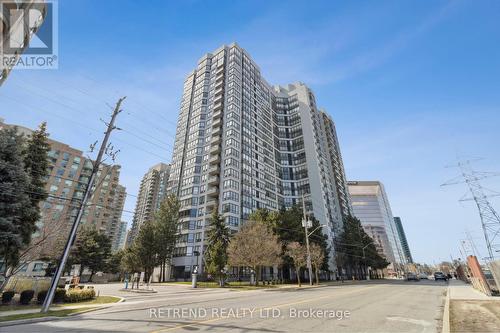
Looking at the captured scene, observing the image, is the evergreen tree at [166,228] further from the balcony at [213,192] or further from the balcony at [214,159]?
the balcony at [214,159]

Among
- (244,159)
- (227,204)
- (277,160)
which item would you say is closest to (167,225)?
(227,204)

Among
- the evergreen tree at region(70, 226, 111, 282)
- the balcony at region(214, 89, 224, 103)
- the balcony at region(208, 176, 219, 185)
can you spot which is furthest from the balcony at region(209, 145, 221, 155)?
the evergreen tree at region(70, 226, 111, 282)

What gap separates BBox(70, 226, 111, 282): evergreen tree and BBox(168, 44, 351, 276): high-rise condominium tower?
17934mm

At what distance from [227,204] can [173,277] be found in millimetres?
22122

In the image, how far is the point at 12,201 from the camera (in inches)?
629

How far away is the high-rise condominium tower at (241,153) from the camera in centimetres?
6289

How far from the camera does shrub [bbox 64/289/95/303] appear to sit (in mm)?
17566

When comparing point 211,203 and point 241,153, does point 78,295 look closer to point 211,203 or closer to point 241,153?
point 211,203

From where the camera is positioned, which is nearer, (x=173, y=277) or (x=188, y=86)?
(x=173, y=277)

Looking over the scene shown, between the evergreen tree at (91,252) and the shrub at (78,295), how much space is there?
41.4 m

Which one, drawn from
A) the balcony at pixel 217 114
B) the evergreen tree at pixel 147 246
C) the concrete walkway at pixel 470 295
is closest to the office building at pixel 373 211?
the balcony at pixel 217 114

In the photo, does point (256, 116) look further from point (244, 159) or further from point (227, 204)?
point (227, 204)

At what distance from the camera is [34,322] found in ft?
33.8

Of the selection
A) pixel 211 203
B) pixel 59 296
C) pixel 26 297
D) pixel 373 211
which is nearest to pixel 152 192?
pixel 211 203
